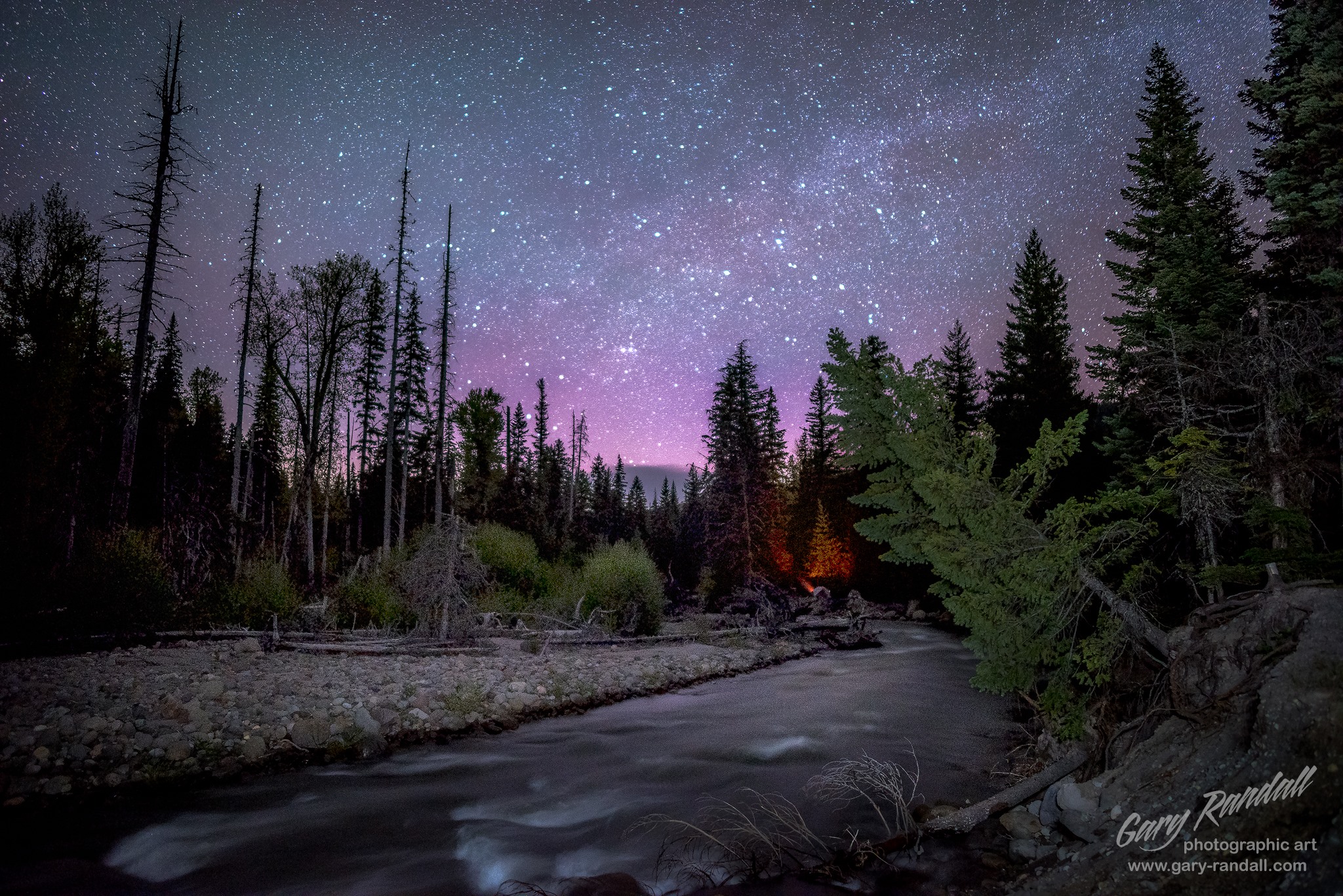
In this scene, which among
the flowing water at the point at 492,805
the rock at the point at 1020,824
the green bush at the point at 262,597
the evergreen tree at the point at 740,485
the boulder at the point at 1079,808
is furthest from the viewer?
the evergreen tree at the point at 740,485

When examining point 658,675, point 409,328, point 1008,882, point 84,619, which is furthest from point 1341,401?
point 409,328

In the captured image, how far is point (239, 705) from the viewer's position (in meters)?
7.86

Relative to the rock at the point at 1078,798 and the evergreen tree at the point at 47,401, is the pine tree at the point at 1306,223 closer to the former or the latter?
the rock at the point at 1078,798

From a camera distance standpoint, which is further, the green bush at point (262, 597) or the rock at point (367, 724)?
the green bush at point (262, 597)

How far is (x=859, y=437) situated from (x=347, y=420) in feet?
125

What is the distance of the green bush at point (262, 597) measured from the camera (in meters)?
13.6

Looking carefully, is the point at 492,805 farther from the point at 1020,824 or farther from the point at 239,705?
the point at 1020,824

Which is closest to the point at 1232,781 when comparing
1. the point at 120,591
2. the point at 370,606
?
the point at 120,591

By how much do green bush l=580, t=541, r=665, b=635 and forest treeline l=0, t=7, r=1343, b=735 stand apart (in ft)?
1.04

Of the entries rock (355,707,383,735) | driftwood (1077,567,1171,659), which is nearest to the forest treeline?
driftwood (1077,567,1171,659)

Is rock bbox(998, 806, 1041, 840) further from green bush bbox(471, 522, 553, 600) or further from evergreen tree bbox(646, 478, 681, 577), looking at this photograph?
evergreen tree bbox(646, 478, 681, 577)

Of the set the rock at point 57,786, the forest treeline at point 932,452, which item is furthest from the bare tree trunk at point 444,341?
the rock at point 57,786

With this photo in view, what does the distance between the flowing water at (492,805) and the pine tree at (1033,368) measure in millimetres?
23617

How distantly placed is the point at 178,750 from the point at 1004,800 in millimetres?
9028
